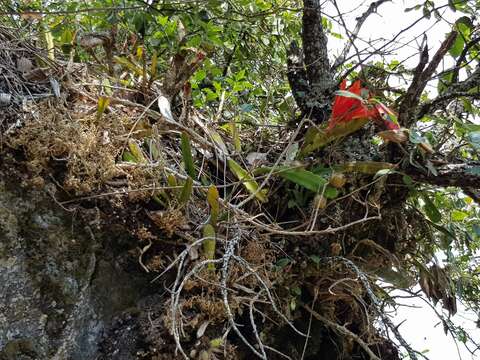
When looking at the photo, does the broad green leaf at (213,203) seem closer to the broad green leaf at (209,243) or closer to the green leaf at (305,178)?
the broad green leaf at (209,243)

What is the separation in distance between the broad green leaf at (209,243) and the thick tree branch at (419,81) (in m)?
0.59

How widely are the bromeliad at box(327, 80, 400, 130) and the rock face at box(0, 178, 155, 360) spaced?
0.65m

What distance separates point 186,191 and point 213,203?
0.07 meters

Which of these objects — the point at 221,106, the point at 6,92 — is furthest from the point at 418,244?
the point at 6,92

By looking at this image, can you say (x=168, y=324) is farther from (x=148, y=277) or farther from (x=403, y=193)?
(x=403, y=193)

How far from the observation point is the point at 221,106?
1.63 metres

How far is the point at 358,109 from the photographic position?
1.27 metres

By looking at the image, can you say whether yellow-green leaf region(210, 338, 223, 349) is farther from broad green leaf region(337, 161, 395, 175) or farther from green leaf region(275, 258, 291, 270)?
broad green leaf region(337, 161, 395, 175)

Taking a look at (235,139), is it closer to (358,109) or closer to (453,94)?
(358,109)

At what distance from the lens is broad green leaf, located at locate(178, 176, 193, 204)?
108cm

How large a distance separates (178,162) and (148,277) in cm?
31

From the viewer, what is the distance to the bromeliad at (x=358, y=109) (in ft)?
4.01

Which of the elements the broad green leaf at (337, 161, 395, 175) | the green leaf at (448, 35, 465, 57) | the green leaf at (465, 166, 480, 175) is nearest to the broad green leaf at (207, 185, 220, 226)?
the broad green leaf at (337, 161, 395, 175)

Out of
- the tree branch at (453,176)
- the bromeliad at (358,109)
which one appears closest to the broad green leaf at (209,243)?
the bromeliad at (358,109)
